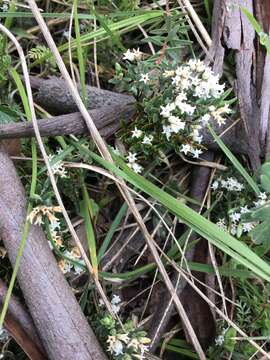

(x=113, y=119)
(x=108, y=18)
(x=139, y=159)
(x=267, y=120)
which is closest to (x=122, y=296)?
(x=139, y=159)

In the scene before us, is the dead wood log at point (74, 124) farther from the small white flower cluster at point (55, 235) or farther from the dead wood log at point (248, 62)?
the dead wood log at point (248, 62)

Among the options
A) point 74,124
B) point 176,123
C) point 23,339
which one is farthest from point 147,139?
point 23,339

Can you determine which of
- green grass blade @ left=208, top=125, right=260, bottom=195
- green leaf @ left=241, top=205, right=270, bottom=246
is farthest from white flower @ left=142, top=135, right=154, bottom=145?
green leaf @ left=241, top=205, right=270, bottom=246

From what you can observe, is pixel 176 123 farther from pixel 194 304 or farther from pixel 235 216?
pixel 194 304

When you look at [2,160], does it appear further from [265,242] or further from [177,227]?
[265,242]

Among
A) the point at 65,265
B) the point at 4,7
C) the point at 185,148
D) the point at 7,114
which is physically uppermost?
the point at 4,7

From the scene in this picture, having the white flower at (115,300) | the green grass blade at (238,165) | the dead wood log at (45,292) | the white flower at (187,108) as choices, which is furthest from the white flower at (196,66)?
the white flower at (115,300)
